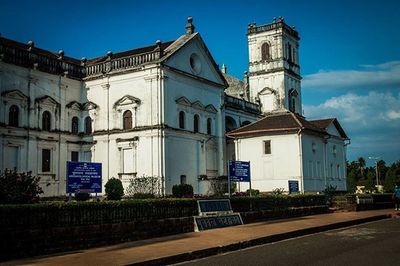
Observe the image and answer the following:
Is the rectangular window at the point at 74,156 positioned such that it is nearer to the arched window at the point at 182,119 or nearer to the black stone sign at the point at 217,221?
the arched window at the point at 182,119

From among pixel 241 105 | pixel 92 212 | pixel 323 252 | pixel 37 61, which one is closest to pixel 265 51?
pixel 241 105

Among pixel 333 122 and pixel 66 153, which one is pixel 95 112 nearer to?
pixel 66 153

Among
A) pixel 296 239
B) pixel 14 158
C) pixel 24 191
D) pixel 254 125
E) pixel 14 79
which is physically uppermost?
pixel 14 79

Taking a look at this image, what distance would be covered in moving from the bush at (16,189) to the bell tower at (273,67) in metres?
47.1

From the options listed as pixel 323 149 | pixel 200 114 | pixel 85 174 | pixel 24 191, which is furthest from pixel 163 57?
pixel 24 191

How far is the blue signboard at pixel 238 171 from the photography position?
23.6m

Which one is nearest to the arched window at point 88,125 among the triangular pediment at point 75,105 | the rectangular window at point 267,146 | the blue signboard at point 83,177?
the triangular pediment at point 75,105

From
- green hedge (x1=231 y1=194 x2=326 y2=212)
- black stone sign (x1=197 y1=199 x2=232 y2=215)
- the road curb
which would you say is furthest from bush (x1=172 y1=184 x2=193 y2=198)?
the road curb

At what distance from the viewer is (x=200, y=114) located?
41.9 meters

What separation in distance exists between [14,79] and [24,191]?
22.6 meters

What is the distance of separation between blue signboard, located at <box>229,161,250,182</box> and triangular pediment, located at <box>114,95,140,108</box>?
52.3ft

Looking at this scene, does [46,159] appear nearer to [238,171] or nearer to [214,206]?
[238,171]

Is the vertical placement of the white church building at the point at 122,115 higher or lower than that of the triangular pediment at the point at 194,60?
lower

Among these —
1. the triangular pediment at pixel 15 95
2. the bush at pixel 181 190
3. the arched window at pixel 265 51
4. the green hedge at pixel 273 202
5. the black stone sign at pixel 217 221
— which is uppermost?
the arched window at pixel 265 51
